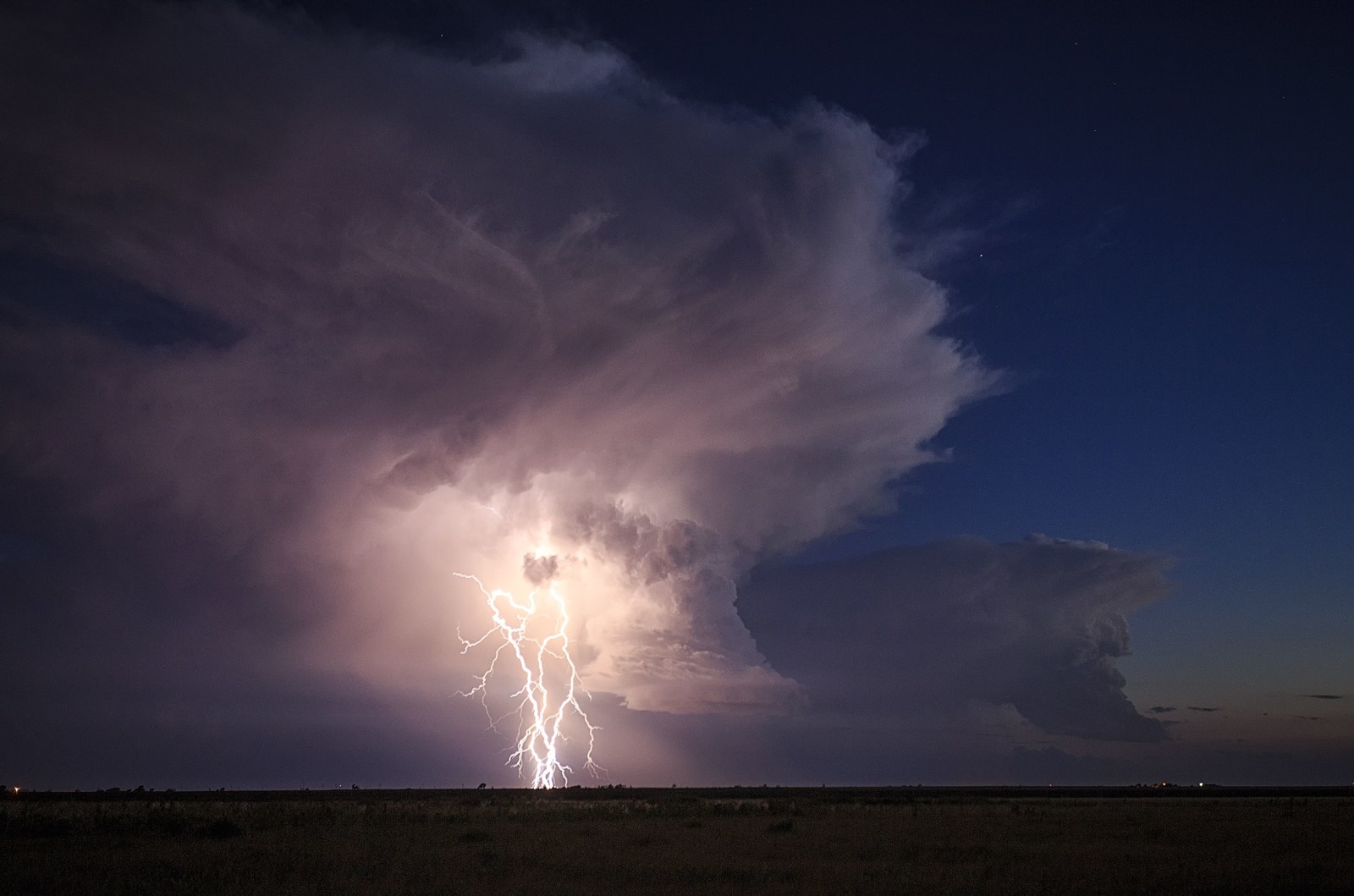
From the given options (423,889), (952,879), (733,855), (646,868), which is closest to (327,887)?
(423,889)

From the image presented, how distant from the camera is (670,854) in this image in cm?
2908

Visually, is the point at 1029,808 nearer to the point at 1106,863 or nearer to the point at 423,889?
the point at 1106,863

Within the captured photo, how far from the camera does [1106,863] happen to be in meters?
26.3

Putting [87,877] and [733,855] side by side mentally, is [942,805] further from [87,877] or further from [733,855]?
[87,877]

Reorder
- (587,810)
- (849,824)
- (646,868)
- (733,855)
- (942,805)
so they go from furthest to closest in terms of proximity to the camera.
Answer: (942,805) → (587,810) → (849,824) → (733,855) → (646,868)

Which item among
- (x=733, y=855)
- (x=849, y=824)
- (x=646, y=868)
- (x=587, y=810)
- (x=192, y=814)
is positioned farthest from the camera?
(x=587, y=810)

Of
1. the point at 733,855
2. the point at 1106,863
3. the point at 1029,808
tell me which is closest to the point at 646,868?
the point at 733,855

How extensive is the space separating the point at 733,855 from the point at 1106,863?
33.5ft

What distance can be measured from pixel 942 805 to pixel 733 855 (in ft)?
111

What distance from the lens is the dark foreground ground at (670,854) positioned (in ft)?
73.2

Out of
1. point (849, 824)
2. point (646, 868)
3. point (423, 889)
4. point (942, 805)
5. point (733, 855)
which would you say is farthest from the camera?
point (942, 805)

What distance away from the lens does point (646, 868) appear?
84.2ft

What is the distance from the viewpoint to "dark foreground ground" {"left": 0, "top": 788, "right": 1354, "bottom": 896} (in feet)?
73.2

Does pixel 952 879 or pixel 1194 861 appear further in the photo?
pixel 1194 861
